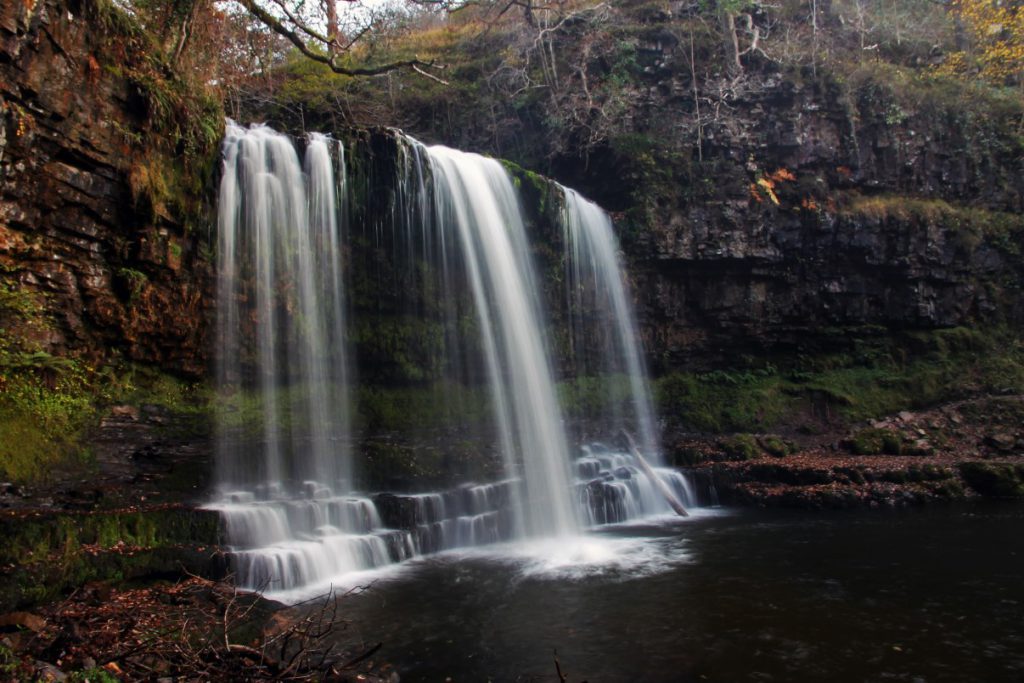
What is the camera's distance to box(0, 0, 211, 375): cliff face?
8.78 m

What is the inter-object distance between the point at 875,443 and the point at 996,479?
8.26ft

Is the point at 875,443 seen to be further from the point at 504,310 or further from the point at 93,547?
the point at 93,547

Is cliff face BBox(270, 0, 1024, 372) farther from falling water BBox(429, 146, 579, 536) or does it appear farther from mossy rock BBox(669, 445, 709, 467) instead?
falling water BBox(429, 146, 579, 536)

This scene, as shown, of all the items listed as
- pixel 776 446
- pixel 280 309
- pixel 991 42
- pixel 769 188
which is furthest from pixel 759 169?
pixel 280 309

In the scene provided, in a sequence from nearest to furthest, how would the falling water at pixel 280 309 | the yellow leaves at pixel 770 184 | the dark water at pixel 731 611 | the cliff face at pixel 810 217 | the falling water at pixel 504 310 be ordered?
the dark water at pixel 731 611, the falling water at pixel 280 309, the falling water at pixel 504 310, the cliff face at pixel 810 217, the yellow leaves at pixel 770 184

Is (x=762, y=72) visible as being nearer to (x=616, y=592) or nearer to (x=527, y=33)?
(x=527, y=33)

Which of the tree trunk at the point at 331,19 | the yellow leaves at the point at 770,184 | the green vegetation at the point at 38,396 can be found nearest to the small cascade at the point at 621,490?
the yellow leaves at the point at 770,184

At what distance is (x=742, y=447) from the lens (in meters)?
15.6

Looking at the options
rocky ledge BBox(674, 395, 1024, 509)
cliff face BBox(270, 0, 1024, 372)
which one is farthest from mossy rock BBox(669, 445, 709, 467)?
cliff face BBox(270, 0, 1024, 372)

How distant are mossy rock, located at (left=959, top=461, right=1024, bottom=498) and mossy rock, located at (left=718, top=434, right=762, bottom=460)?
4214 mm

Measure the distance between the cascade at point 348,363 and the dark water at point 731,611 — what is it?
1.38 meters

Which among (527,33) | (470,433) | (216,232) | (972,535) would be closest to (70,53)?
(216,232)

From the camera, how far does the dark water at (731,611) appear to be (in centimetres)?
626

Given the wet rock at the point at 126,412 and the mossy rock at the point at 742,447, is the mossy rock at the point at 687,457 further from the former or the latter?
the wet rock at the point at 126,412
